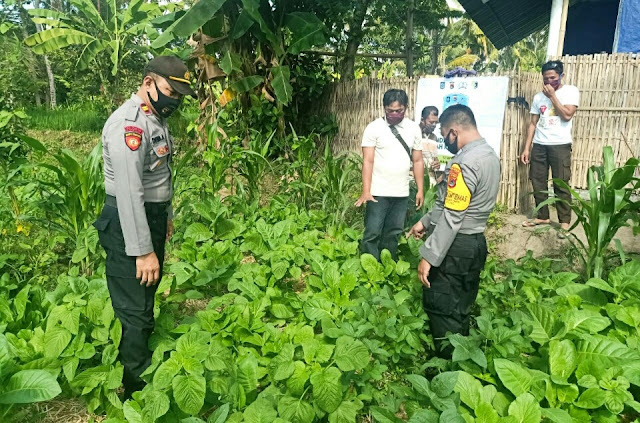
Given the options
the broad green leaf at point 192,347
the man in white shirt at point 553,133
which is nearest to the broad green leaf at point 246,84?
the man in white shirt at point 553,133

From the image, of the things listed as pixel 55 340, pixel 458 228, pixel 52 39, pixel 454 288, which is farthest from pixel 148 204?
pixel 52 39

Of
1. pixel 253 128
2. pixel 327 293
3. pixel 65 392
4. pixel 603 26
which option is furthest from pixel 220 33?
pixel 603 26

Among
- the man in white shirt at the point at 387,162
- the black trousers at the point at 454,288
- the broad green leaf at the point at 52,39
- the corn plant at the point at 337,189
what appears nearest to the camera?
the black trousers at the point at 454,288

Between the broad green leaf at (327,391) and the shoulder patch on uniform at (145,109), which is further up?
the shoulder patch on uniform at (145,109)

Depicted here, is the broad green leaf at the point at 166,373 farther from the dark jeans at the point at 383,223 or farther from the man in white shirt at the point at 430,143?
the man in white shirt at the point at 430,143

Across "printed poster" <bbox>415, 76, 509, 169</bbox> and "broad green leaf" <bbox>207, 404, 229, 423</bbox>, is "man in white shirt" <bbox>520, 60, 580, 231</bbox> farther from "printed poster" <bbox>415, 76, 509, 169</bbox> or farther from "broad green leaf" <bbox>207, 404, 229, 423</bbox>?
"broad green leaf" <bbox>207, 404, 229, 423</bbox>

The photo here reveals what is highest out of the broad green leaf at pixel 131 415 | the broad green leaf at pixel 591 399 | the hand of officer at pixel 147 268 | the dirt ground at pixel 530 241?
the hand of officer at pixel 147 268

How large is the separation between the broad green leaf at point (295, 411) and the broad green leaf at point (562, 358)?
1.19 m

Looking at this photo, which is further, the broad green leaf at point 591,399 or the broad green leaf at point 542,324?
the broad green leaf at point 542,324

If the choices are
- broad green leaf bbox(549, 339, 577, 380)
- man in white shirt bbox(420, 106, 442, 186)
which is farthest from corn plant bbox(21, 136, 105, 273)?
man in white shirt bbox(420, 106, 442, 186)

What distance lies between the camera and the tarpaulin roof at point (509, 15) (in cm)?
1072

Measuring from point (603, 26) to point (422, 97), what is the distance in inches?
278

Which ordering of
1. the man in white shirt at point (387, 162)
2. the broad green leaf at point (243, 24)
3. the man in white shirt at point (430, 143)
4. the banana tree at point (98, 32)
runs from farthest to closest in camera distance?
the banana tree at point (98, 32) < the broad green leaf at point (243, 24) < the man in white shirt at point (430, 143) < the man in white shirt at point (387, 162)

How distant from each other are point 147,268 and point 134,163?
533 millimetres
